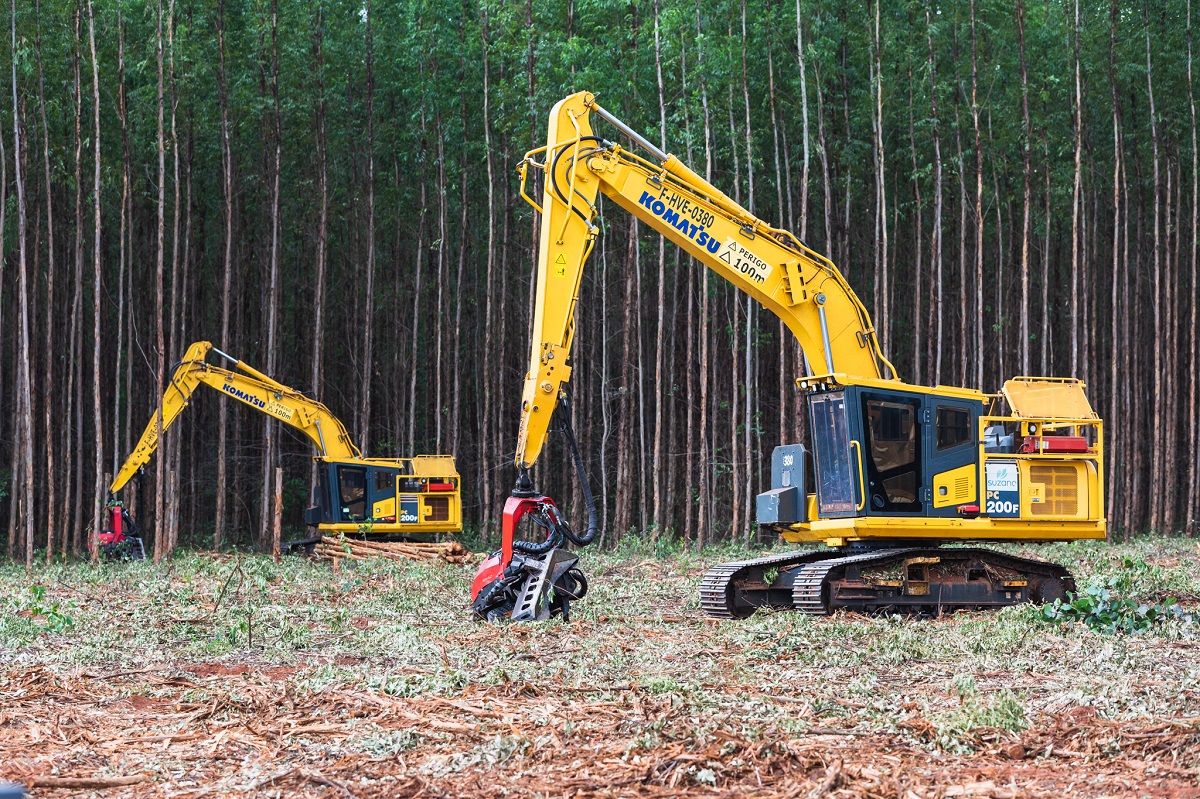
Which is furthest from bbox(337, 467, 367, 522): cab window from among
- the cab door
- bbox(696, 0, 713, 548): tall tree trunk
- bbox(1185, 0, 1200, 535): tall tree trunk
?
bbox(1185, 0, 1200, 535): tall tree trunk

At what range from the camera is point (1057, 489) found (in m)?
11.9

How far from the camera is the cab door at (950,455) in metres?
11.7

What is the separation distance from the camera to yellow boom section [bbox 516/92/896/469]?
1127 cm

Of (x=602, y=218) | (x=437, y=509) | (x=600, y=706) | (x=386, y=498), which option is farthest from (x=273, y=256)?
(x=600, y=706)

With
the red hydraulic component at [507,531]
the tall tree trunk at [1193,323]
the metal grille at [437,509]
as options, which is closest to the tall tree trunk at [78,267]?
the metal grille at [437,509]

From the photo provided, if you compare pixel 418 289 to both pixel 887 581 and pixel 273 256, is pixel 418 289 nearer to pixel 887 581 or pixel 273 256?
pixel 273 256

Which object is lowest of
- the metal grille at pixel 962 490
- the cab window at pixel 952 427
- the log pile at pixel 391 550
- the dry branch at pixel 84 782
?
the log pile at pixel 391 550

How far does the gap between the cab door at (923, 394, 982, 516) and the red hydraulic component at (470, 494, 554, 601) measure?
11.8 feet

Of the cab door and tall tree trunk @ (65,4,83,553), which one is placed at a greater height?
tall tree trunk @ (65,4,83,553)

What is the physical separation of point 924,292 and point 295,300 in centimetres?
1470

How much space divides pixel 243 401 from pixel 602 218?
738 centimetres

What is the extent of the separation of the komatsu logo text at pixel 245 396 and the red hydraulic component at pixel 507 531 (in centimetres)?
1255

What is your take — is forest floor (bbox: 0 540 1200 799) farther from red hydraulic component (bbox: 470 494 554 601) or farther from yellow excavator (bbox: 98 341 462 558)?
yellow excavator (bbox: 98 341 462 558)

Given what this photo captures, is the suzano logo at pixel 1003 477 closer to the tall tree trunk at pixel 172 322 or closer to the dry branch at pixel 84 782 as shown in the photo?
the dry branch at pixel 84 782
